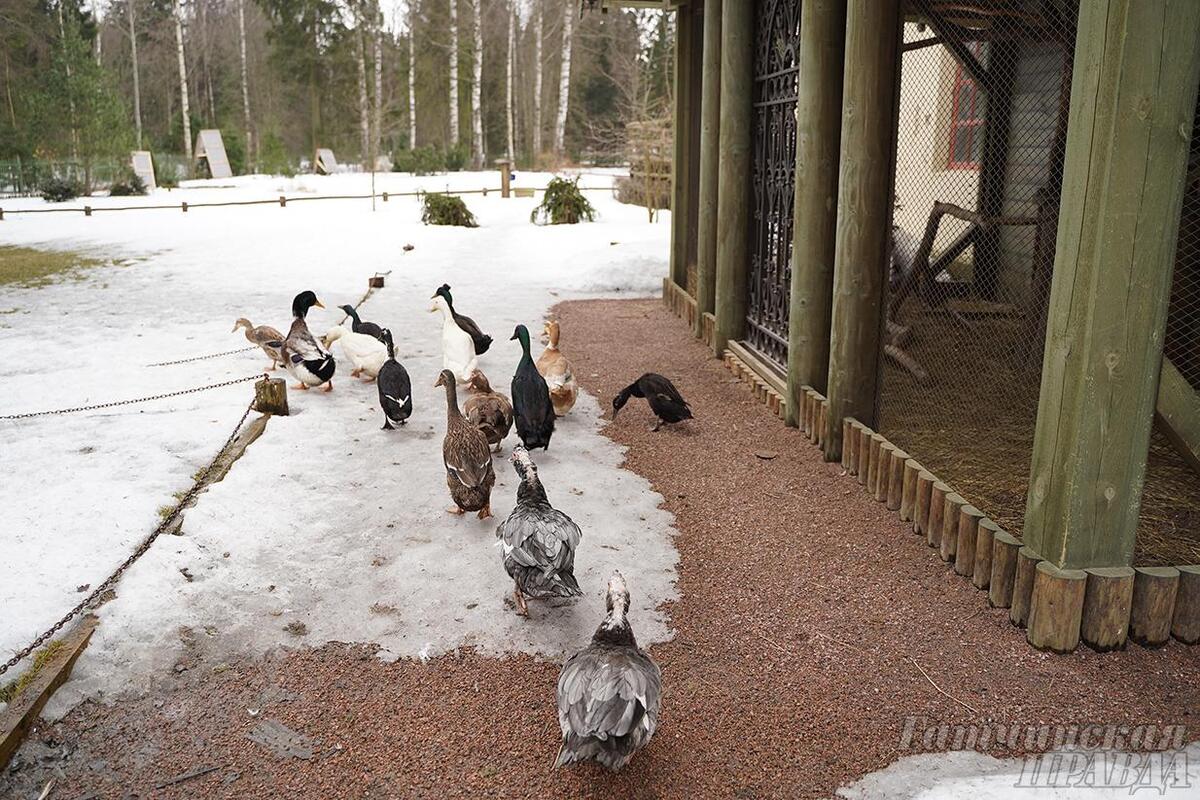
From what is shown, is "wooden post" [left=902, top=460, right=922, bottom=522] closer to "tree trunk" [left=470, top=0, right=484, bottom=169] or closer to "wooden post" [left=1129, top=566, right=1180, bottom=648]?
"wooden post" [left=1129, top=566, right=1180, bottom=648]

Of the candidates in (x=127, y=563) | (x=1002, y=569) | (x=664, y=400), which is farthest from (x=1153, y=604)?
(x=127, y=563)

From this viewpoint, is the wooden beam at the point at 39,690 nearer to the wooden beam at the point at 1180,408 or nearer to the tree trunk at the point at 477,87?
the wooden beam at the point at 1180,408

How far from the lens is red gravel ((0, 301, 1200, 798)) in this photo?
125 inches

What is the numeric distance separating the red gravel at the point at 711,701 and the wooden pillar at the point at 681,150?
7997mm

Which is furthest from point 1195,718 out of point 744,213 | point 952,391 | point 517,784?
point 744,213

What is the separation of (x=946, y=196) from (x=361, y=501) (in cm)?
871

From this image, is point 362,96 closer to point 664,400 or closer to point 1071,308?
point 664,400

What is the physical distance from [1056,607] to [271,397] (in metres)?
5.65

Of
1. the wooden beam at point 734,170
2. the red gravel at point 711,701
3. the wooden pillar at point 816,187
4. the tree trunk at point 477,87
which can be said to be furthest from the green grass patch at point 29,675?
the tree trunk at point 477,87

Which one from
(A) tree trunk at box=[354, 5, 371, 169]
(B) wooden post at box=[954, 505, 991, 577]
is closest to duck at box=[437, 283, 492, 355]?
(B) wooden post at box=[954, 505, 991, 577]

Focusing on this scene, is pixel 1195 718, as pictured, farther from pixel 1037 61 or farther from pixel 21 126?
pixel 21 126

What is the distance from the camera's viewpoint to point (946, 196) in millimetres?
11414

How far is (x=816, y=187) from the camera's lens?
6.65 metres

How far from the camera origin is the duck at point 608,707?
116 inches
